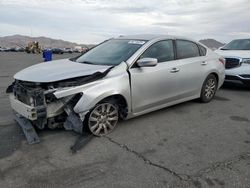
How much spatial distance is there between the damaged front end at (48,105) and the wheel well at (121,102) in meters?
0.42

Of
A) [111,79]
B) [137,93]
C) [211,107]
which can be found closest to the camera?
[111,79]

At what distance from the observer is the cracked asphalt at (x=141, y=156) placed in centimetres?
331

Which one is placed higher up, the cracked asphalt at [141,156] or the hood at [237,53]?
the hood at [237,53]

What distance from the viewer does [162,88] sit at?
539cm

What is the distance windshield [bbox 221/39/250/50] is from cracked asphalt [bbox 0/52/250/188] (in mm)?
4481

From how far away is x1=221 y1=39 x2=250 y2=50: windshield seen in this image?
370 inches

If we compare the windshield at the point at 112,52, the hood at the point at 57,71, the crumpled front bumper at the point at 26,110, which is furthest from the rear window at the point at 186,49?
the crumpled front bumper at the point at 26,110

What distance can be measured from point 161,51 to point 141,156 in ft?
7.89

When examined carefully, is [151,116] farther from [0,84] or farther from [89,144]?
[0,84]

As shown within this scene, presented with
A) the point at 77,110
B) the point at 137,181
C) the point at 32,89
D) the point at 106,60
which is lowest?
the point at 137,181

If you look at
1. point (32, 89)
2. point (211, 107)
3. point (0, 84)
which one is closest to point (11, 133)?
point (32, 89)

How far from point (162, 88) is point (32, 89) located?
2.38 meters

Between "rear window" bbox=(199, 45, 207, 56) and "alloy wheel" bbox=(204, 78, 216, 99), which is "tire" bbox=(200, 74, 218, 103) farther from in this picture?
"rear window" bbox=(199, 45, 207, 56)

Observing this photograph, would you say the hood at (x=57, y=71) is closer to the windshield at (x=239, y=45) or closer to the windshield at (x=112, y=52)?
the windshield at (x=112, y=52)
